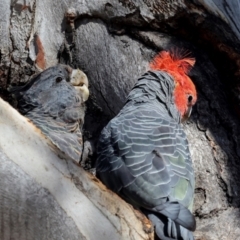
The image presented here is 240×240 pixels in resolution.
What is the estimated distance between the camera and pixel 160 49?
329cm

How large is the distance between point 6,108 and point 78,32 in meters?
1.51

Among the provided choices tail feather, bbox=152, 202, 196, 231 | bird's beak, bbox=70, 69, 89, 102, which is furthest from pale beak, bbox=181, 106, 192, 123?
tail feather, bbox=152, 202, 196, 231

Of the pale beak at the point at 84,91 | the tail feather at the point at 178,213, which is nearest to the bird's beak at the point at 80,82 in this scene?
the pale beak at the point at 84,91

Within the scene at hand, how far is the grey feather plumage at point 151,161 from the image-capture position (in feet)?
8.04

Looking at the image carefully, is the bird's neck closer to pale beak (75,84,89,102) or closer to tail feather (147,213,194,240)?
pale beak (75,84,89,102)

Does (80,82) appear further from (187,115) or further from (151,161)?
(151,161)

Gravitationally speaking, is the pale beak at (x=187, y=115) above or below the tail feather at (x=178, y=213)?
below

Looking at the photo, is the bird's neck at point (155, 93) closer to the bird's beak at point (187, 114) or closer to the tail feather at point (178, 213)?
the bird's beak at point (187, 114)

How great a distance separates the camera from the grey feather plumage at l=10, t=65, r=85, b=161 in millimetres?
3334

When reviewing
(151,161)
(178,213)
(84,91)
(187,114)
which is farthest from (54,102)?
(178,213)

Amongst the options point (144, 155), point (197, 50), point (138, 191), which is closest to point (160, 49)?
point (197, 50)

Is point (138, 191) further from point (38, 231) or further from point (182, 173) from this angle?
point (38, 231)

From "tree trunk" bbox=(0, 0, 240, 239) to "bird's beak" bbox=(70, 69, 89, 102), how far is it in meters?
0.08

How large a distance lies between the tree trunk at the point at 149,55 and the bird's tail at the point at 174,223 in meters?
0.58
